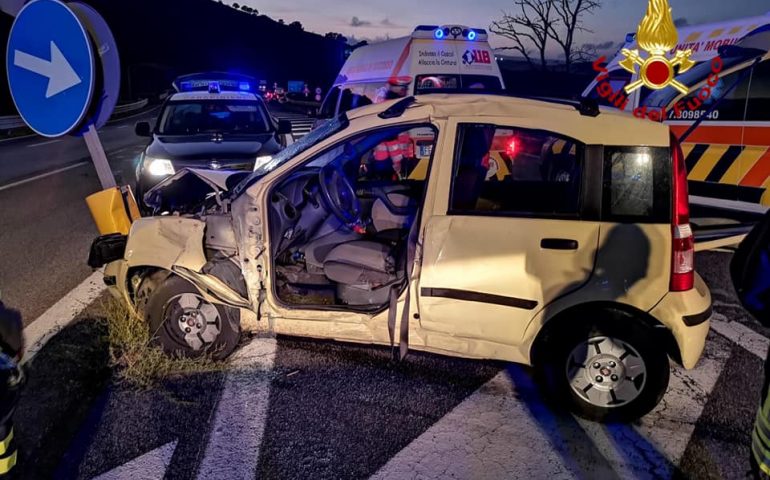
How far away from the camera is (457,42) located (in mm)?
8945

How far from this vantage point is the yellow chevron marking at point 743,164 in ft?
20.7

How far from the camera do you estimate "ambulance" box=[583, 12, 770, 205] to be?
246 inches

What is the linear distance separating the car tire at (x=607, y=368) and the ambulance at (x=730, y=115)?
142 inches

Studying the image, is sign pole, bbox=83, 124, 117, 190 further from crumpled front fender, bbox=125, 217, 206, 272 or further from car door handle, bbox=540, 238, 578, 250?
car door handle, bbox=540, 238, 578, 250

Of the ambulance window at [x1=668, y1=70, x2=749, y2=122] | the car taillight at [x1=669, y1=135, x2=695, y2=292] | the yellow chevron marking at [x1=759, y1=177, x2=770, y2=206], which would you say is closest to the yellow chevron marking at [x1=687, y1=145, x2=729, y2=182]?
the ambulance window at [x1=668, y1=70, x2=749, y2=122]

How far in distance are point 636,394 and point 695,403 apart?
53 centimetres

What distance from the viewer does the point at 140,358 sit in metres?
3.56

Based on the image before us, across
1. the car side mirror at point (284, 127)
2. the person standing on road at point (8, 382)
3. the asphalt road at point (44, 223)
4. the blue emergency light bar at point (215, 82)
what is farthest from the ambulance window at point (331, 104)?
the person standing on road at point (8, 382)

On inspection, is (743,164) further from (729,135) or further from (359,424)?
(359,424)

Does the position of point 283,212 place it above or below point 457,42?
below

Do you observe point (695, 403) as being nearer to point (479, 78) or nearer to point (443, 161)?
point (443, 161)

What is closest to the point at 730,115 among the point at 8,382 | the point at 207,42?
the point at 8,382

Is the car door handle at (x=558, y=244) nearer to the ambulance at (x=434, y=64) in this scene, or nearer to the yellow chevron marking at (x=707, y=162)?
the yellow chevron marking at (x=707, y=162)

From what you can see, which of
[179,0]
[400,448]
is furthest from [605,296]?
[179,0]
